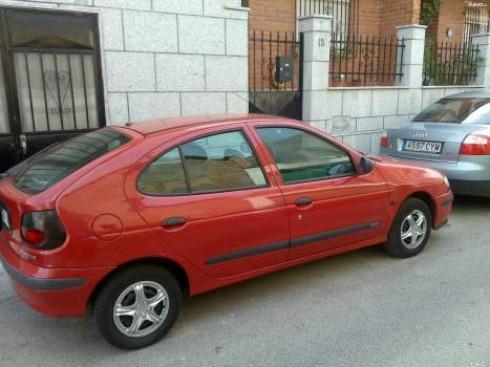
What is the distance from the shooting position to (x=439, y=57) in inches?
397

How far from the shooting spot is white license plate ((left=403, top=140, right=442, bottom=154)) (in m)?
5.80

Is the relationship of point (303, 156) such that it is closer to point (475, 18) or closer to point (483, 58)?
point (483, 58)

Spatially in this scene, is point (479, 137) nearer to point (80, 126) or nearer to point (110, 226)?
point (110, 226)

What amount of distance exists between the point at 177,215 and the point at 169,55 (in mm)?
3877

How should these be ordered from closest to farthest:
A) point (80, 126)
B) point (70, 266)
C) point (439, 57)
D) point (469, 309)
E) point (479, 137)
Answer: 1. point (70, 266)
2. point (469, 309)
3. point (479, 137)
4. point (80, 126)
5. point (439, 57)

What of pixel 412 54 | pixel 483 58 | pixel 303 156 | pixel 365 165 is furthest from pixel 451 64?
pixel 303 156

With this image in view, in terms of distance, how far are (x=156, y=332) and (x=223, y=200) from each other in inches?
39.2

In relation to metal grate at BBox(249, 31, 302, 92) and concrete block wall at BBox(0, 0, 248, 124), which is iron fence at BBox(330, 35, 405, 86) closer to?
metal grate at BBox(249, 31, 302, 92)

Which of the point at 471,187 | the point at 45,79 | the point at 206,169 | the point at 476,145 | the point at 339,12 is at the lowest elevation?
the point at 471,187

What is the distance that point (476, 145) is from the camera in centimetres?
550

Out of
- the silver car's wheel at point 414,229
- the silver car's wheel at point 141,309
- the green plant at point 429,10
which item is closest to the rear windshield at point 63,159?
the silver car's wheel at point 141,309

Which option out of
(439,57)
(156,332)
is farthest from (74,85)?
(439,57)

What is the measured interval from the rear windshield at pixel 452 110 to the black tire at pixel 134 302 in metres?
4.69

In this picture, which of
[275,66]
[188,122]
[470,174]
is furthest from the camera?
[275,66]
